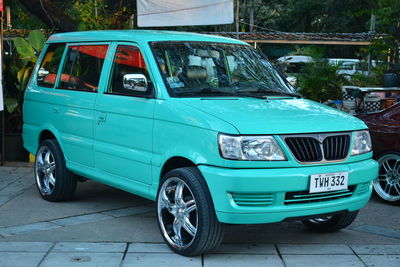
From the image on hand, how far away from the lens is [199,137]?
483 centimetres

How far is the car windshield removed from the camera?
5.51 meters

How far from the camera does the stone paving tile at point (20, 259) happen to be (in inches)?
189

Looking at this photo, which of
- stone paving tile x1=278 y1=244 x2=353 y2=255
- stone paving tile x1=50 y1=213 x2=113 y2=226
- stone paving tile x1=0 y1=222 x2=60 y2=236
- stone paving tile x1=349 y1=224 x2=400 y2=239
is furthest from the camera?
stone paving tile x1=50 y1=213 x2=113 y2=226

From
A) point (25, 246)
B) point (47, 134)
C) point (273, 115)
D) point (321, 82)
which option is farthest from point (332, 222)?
point (321, 82)

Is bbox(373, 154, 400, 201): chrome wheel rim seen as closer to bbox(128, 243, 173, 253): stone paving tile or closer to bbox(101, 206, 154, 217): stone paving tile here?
bbox(101, 206, 154, 217): stone paving tile

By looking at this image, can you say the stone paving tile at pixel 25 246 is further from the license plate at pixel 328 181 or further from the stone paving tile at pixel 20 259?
the license plate at pixel 328 181

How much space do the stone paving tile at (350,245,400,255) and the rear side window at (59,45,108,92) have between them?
117 inches

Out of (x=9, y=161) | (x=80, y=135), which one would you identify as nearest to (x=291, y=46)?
(x=9, y=161)

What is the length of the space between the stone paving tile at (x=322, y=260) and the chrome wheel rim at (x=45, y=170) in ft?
→ 10.2

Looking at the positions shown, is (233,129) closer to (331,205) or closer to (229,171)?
(229,171)

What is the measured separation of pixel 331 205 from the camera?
196 inches

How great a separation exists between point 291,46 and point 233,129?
38.7 metres

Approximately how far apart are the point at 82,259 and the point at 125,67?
6.32ft

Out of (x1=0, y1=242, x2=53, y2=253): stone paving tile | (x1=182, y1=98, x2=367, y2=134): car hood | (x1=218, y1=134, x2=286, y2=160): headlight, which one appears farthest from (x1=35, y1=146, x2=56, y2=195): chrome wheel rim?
(x1=218, y1=134, x2=286, y2=160): headlight
